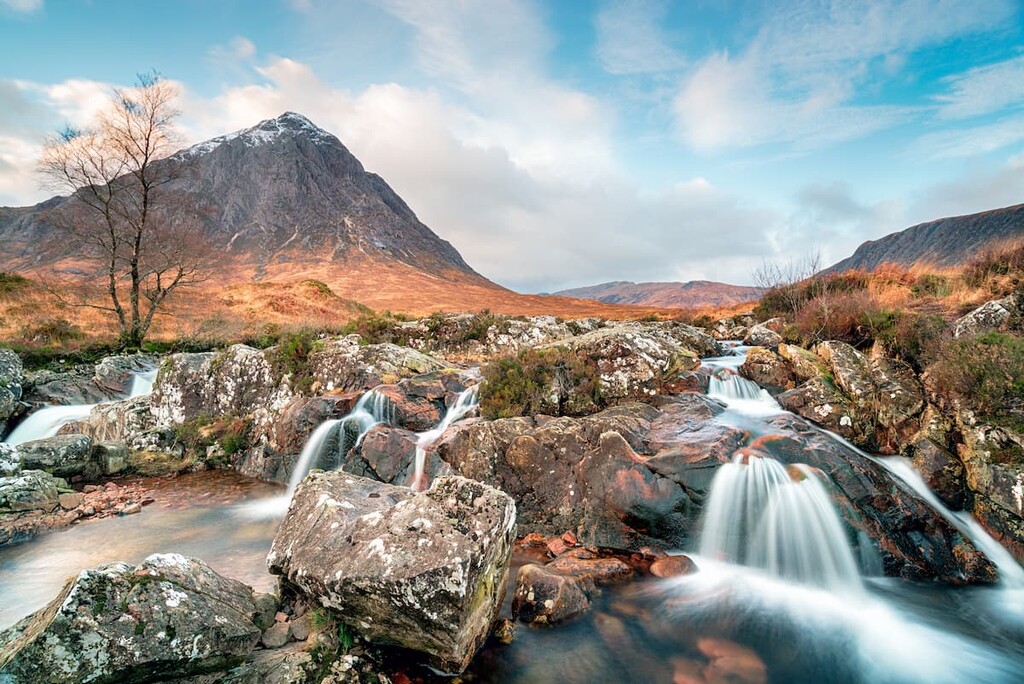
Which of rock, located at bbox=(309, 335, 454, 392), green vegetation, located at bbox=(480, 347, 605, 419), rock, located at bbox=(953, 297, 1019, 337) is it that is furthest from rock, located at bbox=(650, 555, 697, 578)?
rock, located at bbox=(309, 335, 454, 392)

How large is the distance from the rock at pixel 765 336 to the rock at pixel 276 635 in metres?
17.1

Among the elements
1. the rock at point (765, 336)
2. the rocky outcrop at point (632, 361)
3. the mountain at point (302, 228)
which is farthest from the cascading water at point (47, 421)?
the mountain at point (302, 228)

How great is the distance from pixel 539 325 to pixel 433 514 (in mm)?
17182

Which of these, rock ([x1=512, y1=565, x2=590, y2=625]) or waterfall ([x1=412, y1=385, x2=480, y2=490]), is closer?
rock ([x1=512, y1=565, x2=590, y2=625])

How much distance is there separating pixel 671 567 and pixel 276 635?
614cm

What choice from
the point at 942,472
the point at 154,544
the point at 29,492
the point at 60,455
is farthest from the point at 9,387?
the point at 942,472

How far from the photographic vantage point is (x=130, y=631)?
4.05 m

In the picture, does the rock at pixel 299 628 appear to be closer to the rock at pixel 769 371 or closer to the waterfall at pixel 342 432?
the waterfall at pixel 342 432

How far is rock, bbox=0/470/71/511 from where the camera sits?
872 cm

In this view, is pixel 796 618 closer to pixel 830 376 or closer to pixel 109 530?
pixel 830 376

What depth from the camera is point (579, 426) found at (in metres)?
9.52

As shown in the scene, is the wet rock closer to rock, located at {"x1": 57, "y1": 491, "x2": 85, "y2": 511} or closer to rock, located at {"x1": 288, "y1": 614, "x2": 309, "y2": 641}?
rock, located at {"x1": 288, "y1": 614, "x2": 309, "y2": 641}

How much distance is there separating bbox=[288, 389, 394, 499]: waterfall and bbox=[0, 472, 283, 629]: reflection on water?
1020 millimetres

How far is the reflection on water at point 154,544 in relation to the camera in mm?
6941
